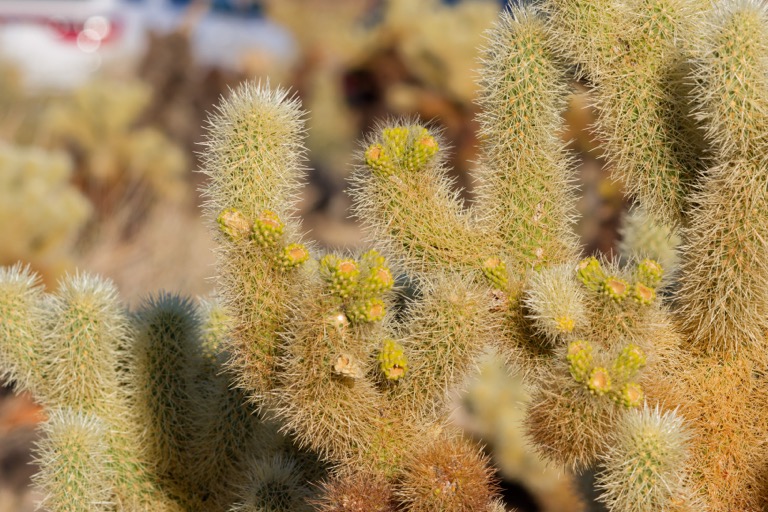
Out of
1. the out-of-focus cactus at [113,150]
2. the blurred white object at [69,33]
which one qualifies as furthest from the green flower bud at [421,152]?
the blurred white object at [69,33]

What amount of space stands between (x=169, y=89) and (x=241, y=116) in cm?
988

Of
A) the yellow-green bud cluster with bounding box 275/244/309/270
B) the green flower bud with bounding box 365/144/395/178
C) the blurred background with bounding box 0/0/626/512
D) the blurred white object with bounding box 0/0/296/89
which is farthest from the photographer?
the blurred white object with bounding box 0/0/296/89

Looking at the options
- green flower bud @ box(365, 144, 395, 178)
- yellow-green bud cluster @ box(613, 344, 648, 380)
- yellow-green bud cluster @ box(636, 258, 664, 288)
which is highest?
yellow-green bud cluster @ box(636, 258, 664, 288)

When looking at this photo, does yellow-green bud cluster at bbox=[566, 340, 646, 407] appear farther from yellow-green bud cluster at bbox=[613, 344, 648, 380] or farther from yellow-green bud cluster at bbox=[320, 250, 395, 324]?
yellow-green bud cluster at bbox=[320, 250, 395, 324]

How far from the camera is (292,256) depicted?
2.11 meters

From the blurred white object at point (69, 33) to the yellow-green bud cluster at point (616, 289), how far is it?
1294 centimetres

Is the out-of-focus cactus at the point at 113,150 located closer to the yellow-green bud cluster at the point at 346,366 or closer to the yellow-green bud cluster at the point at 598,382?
the yellow-green bud cluster at the point at 346,366

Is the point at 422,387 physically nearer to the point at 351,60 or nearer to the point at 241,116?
the point at 241,116

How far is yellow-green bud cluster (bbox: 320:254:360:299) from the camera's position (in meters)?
1.94

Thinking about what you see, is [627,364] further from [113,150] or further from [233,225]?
[113,150]

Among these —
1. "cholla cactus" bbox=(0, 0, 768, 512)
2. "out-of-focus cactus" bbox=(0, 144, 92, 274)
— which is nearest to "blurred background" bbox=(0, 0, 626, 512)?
"out-of-focus cactus" bbox=(0, 144, 92, 274)

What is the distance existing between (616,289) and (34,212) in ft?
15.9

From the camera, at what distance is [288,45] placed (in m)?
17.0

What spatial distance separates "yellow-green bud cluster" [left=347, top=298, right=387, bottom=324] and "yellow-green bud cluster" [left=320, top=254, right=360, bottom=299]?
0.03m
